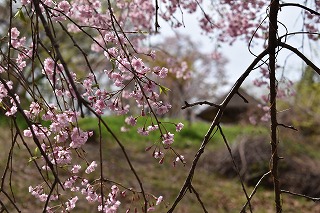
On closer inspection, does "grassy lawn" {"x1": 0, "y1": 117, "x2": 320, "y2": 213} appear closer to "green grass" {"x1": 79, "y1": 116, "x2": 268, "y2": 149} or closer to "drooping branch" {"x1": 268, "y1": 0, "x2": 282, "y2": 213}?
"green grass" {"x1": 79, "y1": 116, "x2": 268, "y2": 149}

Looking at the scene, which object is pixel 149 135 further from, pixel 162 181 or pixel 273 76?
pixel 273 76

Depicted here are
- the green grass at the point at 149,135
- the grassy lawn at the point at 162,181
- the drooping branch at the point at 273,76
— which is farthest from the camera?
the green grass at the point at 149,135

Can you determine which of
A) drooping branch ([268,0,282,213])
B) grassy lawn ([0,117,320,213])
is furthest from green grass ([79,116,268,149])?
drooping branch ([268,0,282,213])

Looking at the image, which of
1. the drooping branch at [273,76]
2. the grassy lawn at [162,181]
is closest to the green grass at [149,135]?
the grassy lawn at [162,181]

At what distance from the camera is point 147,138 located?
10.9 metres

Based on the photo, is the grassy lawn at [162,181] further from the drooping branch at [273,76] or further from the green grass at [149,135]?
the drooping branch at [273,76]

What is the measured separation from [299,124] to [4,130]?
20.2 ft

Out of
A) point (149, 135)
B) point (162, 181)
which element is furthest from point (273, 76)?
point (149, 135)

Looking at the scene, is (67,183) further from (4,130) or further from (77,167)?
(4,130)

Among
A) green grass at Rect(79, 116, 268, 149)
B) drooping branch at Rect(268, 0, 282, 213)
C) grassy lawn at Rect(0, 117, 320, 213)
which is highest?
green grass at Rect(79, 116, 268, 149)

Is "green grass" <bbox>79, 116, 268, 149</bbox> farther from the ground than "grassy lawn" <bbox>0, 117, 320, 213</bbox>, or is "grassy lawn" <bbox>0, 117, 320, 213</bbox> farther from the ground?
"green grass" <bbox>79, 116, 268, 149</bbox>

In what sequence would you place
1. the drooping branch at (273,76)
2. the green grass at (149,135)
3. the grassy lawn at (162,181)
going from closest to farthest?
1. the drooping branch at (273,76)
2. the grassy lawn at (162,181)
3. the green grass at (149,135)

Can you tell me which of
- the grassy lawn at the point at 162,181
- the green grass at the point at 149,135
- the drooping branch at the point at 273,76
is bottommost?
the drooping branch at the point at 273,76

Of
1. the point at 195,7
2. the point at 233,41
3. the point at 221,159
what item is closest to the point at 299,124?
the point at 221,159
